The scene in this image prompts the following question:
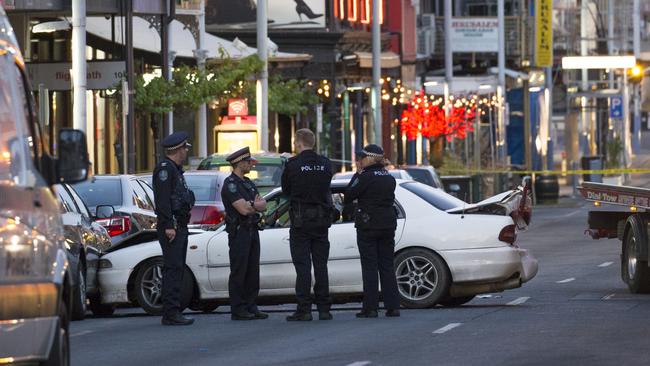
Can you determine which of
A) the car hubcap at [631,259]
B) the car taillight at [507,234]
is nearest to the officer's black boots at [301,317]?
the car taillight at [507,234]

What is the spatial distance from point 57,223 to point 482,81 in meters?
53.5

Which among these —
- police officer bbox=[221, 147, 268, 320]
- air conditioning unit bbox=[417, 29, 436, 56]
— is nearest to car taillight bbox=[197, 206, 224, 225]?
police officer bbox=[221, 147, 268, 320]

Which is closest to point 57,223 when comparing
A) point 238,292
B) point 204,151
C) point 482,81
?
point 238,292

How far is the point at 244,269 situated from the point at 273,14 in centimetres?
3944

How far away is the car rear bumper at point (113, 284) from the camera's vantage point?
20.1 m

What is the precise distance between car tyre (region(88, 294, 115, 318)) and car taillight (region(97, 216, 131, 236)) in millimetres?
1829

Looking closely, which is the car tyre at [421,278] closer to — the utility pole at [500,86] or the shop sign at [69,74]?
the shop sign at [69,74]

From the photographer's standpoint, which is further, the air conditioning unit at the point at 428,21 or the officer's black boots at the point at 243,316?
the air conditioning unit at the point at 428,21

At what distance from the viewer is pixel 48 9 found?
36969 millimetres

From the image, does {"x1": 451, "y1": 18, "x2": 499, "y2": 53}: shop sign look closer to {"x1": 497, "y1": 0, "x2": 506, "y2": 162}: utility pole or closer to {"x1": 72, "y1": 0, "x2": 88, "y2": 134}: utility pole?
{"x1": 497, "y1": 0, "x2": 506, "y2": 162}: utility pole

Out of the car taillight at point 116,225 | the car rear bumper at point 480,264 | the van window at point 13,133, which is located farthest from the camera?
the car taillight at point 116,225

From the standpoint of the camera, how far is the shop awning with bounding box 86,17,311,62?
1676 inches

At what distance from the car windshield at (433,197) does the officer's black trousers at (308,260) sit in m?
1.94

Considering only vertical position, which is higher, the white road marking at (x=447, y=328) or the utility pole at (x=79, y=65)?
the utility pole at (x=79, y=65)
